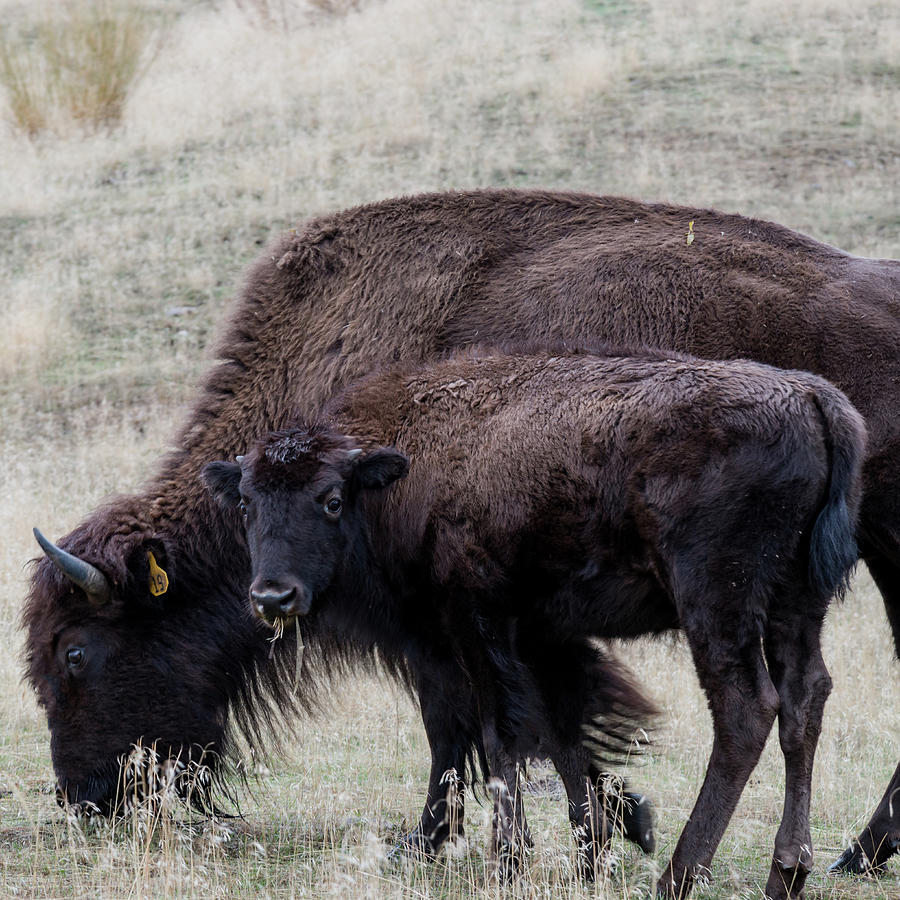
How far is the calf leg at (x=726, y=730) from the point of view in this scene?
15.0 ft

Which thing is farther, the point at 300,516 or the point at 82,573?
the point at 82,573

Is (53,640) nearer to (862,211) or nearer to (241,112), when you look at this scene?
(862,211)

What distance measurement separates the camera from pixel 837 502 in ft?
15.0

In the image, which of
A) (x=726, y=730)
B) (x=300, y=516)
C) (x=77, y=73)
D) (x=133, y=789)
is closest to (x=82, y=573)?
(x=133, y=789)

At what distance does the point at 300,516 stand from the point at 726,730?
1751mm

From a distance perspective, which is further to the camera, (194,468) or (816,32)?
(816,32)

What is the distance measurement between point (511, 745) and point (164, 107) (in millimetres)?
17980

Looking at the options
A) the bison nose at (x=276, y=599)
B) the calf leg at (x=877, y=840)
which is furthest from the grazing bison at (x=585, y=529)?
the calf leg at (x=877, y=840)

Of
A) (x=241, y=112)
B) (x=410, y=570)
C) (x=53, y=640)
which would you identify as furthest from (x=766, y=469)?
(x=241, y=112)

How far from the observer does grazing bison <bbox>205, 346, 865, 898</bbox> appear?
4578 mm

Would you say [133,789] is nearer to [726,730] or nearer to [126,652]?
[126,652]

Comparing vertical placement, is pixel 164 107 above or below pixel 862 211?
above

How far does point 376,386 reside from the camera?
18.2 ft

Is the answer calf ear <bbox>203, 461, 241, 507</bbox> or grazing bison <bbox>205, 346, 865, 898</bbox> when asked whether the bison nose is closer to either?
grazing bison <bbox>205, 346, 865, 898</bbox>
